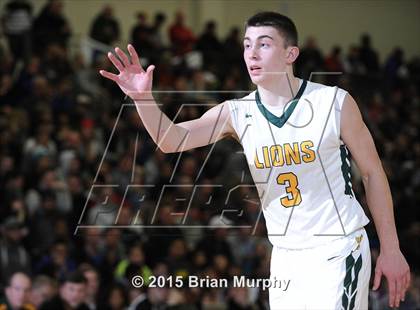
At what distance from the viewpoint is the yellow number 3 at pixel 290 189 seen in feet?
19.9

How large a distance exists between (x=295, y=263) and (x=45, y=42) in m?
12.8

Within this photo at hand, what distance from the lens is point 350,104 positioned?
237 inches

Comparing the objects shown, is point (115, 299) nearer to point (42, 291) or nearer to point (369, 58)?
point (42, 291)

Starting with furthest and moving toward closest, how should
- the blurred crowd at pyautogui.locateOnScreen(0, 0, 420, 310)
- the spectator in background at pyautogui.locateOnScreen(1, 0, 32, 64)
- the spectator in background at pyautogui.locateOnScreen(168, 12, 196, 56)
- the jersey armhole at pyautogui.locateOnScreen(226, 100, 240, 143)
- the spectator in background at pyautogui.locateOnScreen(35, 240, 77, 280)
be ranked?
1. the spectator in background at pyautogui.locateOnScreen(168, 12, 196, 56)
2. the spectator in background at pyautogui.locateOnScreen(1, 0, 32, 64)
3. the spectator in background at pyautogui.locateOnScreen(35, 240, 77, 280)
4. the blurred crowd at pyautogui.locateOnScreen(0, 0, 420, 310)
5. the jersey armhole at pyautogui.locateOnScreen(226, 100, 240, 143)

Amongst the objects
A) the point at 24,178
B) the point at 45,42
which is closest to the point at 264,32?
the point at 24,178

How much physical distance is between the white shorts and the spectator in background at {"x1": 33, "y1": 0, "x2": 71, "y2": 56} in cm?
1266

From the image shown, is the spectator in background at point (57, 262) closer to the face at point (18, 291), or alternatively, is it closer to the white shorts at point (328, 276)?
the face at point (18, 291)

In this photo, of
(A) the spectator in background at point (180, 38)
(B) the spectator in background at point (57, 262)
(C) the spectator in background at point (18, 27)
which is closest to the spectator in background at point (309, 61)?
(A) the spectator in background at point (180, 38)

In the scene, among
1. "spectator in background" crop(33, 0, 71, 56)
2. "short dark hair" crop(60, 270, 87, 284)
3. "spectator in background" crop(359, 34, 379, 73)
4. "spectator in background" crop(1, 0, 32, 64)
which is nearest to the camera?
"short dark hair" crop(60, 270, 87, 284)

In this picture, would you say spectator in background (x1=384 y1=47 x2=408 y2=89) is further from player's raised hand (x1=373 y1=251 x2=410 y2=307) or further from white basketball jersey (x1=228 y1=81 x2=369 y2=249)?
player's raised hand (x1=373 y1=251 x2=410 y2=307)

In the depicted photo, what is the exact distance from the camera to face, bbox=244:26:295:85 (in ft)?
20.0

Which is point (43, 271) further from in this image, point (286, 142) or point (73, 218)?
point (286, 142)

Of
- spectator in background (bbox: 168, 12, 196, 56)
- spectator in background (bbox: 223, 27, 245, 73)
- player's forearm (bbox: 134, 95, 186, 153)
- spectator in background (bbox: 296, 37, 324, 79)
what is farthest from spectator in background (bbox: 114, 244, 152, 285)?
spectator in background (bbox: 296, 37, 324, 79)

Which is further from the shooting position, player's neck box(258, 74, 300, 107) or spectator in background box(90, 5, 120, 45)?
spectator in background box(90, 5, 120, 45)
